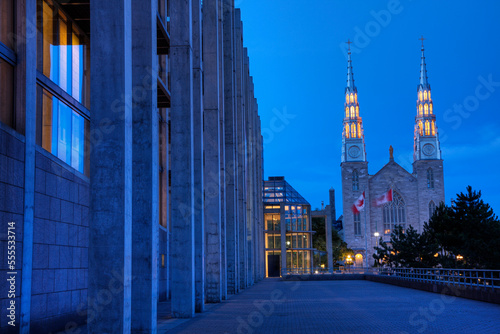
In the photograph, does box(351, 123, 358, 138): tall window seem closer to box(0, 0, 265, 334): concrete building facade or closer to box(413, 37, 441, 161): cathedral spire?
box(413, 37, 441, 161): cathedral spire

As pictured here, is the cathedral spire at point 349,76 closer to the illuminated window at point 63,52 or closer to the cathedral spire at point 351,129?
the cathedral spire at point 351,129

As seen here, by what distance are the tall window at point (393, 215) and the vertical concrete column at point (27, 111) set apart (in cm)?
9175

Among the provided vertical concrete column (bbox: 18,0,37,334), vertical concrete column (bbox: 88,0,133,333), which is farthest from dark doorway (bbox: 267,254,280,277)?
vertical concrete column (bbox: 88,0,133,333)

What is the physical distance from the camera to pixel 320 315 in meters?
17.7

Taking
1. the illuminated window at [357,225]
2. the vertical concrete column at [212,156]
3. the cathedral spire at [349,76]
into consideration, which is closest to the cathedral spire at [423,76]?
the cathedral spire at [349,76]

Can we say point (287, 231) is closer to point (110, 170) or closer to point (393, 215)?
point (393, 215)

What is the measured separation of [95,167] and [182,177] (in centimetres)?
757

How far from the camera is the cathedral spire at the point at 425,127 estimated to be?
105m

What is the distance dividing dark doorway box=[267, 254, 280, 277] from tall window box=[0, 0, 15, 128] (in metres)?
65.2

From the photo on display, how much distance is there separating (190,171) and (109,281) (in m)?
8.01

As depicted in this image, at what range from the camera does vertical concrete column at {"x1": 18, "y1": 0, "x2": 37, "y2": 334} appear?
12.5m

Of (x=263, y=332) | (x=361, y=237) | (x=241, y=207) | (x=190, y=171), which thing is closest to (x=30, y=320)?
(x=263, y=332)

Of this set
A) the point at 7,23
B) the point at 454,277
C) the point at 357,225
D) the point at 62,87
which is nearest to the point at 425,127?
the point at 357,225

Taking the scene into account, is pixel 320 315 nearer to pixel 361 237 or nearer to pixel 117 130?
pixel 117 130
